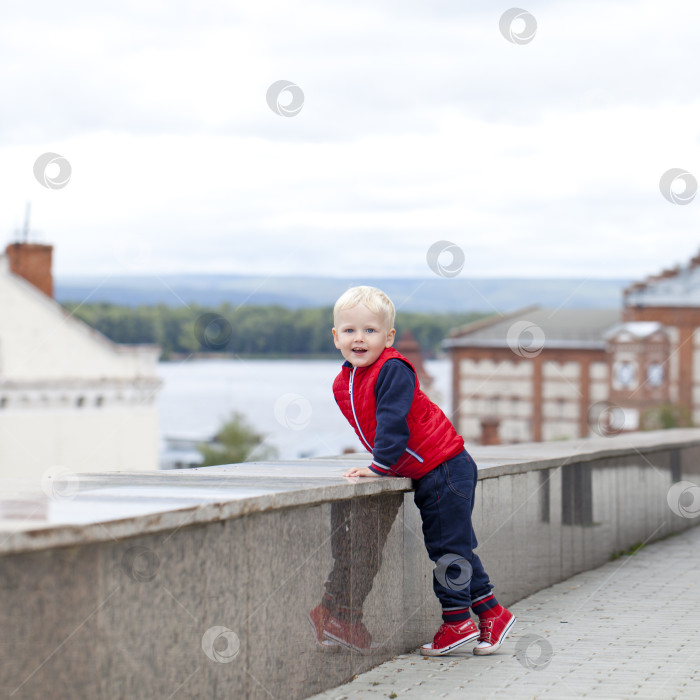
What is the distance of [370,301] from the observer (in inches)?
201

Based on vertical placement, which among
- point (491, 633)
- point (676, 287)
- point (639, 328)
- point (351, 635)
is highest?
point (676, 287)

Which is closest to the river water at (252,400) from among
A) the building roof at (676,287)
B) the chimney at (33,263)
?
the building roof at (676,287)

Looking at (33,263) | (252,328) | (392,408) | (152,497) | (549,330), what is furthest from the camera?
(549,330)

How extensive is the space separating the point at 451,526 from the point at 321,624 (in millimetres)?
847

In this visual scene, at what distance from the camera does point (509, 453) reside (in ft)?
26.2

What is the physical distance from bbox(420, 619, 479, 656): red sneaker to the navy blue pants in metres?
0.04

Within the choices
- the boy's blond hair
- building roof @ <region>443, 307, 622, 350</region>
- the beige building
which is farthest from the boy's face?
building roof @ <region>443, 307, 622, 350</region>

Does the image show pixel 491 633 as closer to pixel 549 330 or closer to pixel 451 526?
pixel 451 526

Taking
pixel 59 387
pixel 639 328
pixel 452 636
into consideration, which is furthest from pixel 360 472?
pixel 639 328

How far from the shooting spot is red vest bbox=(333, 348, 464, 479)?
5168 mm

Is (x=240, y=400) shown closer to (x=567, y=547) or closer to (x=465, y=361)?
(x=465, y=361)

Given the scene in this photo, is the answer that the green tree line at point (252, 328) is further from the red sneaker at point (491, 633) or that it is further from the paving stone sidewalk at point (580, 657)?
the red sneaker at point (491, 633)

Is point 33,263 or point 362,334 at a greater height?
point 33,263

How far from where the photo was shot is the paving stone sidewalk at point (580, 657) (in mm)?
4938
